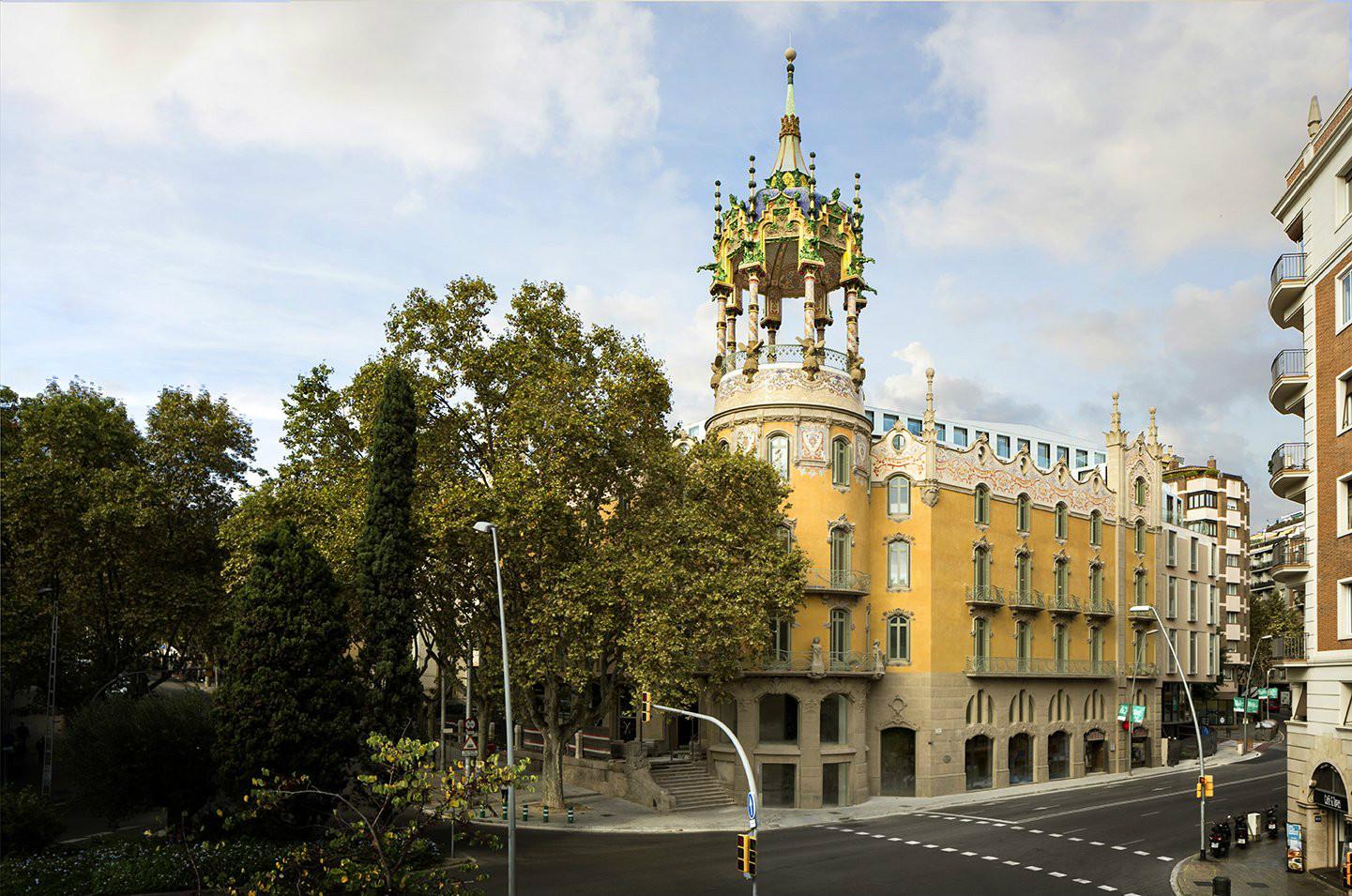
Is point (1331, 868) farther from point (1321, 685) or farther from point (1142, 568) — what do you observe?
point (1142, 568)

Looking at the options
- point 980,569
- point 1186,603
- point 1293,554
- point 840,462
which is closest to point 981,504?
point 980,569

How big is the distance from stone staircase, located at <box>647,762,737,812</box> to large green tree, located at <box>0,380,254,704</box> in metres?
21.0

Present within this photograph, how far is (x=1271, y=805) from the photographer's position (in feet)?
156

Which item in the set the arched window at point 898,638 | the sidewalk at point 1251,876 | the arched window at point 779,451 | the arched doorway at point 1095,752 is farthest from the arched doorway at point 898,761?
the sidewalk at point 1251,876

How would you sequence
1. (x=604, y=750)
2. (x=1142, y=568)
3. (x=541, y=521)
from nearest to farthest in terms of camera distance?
(x=541, y=521) < (x=604, y=750) < (x=1142, y=568)

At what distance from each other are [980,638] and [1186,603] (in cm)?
2554

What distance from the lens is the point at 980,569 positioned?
54.9m

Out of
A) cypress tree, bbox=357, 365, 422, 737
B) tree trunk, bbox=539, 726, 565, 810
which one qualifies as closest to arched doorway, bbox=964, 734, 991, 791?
tree trunk, bbox=539, 726, 565, 810

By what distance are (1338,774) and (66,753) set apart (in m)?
39.2

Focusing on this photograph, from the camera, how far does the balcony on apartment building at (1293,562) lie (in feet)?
103

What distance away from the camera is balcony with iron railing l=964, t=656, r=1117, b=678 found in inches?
2114

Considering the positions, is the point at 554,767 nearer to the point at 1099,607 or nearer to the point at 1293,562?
the point at 1293,562

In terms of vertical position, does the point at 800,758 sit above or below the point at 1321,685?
below

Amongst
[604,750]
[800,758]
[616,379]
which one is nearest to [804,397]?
[616,379]
